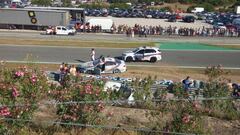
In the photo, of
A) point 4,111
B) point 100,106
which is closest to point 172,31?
point 100,106

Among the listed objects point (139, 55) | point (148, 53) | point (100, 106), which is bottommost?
point (139, 55)

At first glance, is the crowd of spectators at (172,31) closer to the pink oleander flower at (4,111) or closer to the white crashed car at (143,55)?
the white crashed car at (143,55)

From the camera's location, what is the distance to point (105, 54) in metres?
42.1

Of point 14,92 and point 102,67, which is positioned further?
point 102,67

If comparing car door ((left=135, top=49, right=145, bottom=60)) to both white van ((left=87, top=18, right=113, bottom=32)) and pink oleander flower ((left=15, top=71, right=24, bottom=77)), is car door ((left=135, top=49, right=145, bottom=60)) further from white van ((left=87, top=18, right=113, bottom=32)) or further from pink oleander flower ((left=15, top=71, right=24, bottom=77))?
pink oleander flower ((left=15, top=71, right=24, bottom=77))

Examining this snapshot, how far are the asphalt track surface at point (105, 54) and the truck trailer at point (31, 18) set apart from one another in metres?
17.3

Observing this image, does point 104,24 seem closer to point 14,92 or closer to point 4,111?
point 14,92

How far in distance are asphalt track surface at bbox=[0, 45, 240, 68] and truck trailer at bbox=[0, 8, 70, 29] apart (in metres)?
17.3

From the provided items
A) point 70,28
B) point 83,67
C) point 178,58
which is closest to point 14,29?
point 70,28

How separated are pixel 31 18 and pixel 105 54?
22.4 meters

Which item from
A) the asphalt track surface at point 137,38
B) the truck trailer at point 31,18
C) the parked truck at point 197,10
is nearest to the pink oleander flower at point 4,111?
the asphalt track surface at point 137,38

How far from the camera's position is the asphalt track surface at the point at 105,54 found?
3833 cm

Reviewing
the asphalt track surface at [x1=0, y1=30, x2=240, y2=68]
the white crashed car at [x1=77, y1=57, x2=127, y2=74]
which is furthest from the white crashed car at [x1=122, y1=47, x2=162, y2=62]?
the white crashed car at [x1=77, y1=57, x2=127, y2=74]

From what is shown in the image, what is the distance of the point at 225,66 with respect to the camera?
126ft
